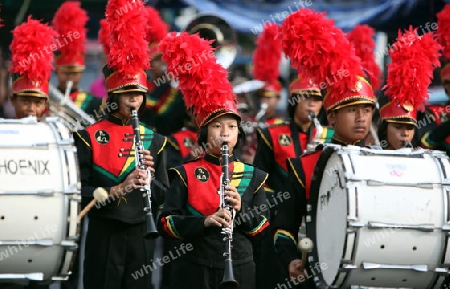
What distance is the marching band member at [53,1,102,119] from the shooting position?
10.9 meters

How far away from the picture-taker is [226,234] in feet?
22.4

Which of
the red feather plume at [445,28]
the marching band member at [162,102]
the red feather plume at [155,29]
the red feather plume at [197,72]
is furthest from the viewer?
the red feather plume at [155,29]

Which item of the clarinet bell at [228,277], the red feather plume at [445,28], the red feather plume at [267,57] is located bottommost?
the clarinet bell at [228,277]

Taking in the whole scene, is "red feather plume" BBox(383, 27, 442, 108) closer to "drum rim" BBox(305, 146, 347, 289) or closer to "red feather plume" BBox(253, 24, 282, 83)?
"drum rim" BBox(305, 146, 347, 289)

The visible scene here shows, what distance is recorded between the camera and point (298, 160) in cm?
718

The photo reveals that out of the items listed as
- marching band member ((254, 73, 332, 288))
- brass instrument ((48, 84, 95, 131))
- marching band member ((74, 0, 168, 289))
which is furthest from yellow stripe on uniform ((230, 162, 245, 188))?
brass instrument ((48, 84, 95, 131))

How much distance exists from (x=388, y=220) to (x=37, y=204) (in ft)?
6.94

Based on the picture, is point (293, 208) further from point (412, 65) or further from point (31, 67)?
point (31, 67)

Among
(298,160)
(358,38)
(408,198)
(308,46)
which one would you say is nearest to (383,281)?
(408,198)

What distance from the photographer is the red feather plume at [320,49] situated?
23.8 ft

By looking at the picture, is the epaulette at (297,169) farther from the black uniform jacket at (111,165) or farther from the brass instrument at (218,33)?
the brass instrument at (218,33)

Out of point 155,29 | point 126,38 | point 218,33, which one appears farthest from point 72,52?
point 126,38

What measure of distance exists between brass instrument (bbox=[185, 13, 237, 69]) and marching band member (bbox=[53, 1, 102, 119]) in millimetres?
1157

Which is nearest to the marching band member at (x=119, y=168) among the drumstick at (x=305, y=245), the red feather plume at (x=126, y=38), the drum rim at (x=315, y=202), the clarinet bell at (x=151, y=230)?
the red feather plume at (x=126, y=38)
